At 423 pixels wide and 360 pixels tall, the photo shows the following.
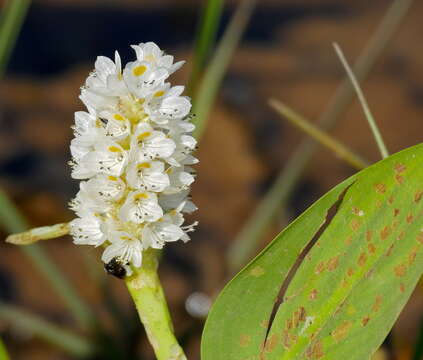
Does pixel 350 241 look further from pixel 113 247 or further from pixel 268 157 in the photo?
pixel 268 157

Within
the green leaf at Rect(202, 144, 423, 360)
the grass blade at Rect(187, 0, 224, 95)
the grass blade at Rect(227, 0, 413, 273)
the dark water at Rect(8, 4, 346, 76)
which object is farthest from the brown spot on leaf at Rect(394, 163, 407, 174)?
the dark water at Rect(8, 4, 346, 76)

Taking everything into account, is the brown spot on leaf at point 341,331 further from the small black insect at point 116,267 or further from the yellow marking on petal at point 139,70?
the yellow marking on petal at point 139,70

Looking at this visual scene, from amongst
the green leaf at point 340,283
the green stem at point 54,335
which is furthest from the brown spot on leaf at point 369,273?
the green stem at point 54,335

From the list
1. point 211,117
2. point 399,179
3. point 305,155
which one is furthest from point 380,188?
point 211,117

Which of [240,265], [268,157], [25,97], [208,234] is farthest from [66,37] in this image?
[240,265]

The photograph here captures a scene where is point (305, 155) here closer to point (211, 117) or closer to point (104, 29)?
point (211, 117)
